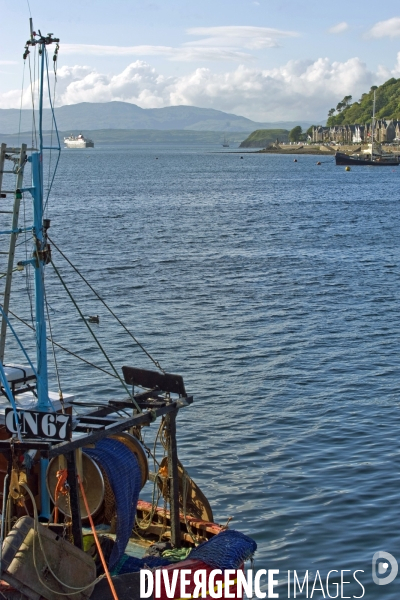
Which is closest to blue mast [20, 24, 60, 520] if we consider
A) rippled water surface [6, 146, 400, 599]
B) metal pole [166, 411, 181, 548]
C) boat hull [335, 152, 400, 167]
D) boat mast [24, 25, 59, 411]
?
boat mast [24, 25, 59, 411]

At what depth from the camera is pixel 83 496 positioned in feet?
36.8

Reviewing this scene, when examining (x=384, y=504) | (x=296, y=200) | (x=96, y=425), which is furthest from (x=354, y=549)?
(x=296, y=200)

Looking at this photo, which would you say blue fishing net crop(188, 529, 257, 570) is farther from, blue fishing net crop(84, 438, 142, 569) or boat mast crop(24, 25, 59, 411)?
boat mast crop(24, 25, 59, 411)

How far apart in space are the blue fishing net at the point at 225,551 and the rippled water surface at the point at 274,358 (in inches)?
138

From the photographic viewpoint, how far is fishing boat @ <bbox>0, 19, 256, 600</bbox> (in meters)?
10.2

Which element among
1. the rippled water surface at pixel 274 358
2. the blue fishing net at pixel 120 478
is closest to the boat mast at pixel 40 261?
the blue fishing net at pixel 120 478

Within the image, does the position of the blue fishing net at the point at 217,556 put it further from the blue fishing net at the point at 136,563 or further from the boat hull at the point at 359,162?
the boat hull at the point at 359,162

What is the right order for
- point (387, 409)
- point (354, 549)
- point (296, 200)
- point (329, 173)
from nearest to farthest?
point (354, 549)
point (387, 409)
point (296, 200)
point (329, 173)

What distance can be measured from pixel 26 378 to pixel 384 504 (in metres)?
8.38

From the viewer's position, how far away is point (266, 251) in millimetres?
54406

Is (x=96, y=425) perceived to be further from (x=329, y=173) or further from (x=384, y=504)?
(x=329, y=173)

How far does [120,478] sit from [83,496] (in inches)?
21.9

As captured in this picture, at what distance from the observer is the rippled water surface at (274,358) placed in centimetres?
1686

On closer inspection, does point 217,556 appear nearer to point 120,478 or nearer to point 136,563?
point 136,563
